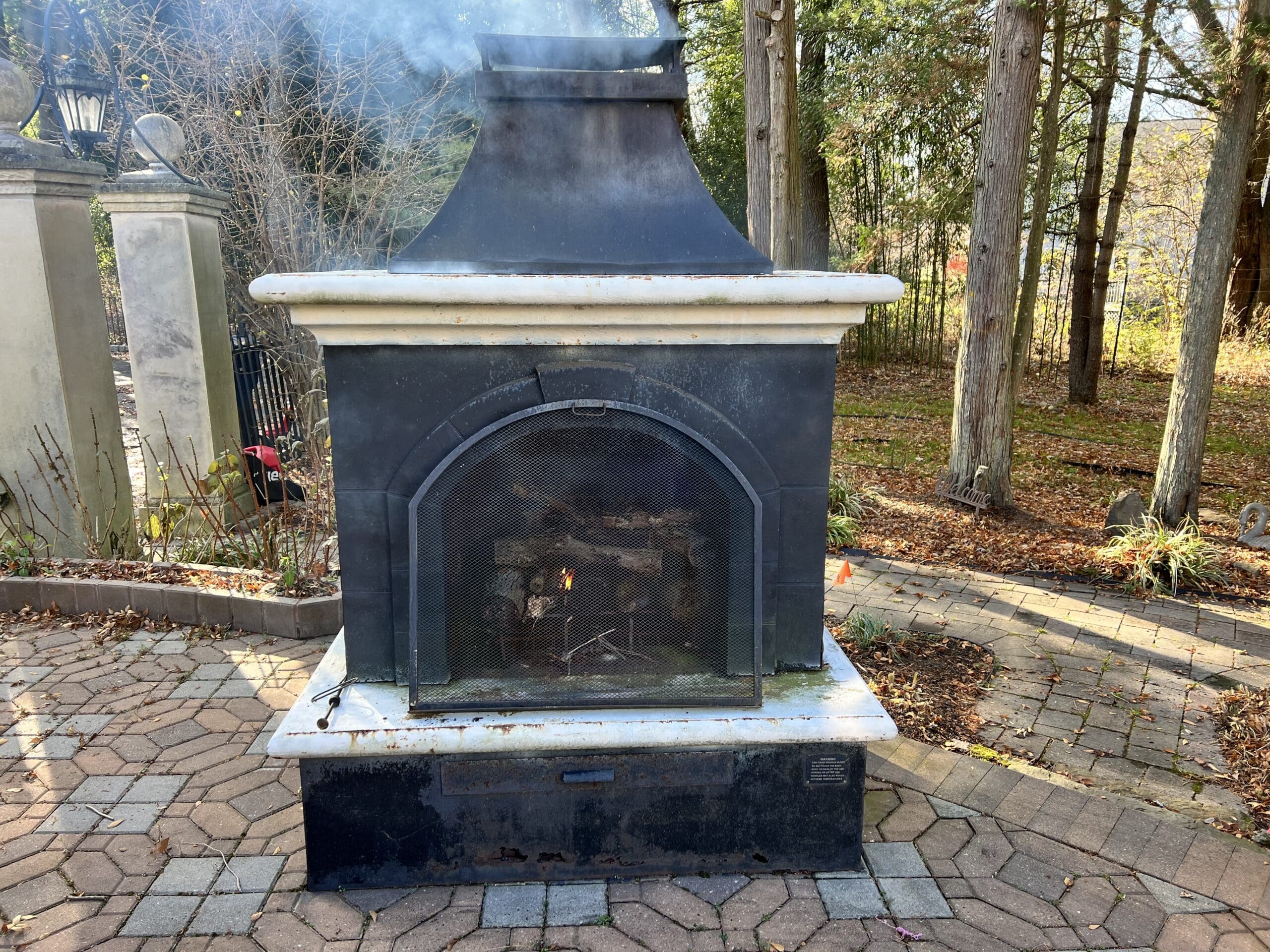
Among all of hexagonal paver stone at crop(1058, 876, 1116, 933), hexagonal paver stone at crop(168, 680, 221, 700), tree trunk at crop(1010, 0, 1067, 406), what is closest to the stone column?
hexagonal paver stone at crop(168, 680, 221, 700)

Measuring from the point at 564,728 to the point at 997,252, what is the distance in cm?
507

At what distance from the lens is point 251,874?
93.7 inches

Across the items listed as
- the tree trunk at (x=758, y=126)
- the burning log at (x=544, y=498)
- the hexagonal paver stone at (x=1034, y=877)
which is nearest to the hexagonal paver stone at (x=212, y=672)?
the burning log at (x=544, y=498)

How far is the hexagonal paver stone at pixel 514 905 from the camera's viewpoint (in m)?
2.20

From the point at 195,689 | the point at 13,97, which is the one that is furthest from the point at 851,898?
the point at 13,97

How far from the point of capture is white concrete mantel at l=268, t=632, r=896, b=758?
2.22m

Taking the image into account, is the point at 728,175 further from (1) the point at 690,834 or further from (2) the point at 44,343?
(1) the point at 690,834

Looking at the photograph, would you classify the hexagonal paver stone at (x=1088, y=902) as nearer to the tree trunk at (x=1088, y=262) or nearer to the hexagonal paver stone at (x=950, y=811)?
the hexagonal paver stone at (x=950, y=811)

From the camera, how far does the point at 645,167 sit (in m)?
2.49

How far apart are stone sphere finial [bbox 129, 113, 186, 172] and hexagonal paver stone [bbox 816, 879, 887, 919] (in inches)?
214

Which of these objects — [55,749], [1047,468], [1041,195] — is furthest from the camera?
[1041,195]

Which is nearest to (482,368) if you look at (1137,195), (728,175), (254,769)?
(254,769)

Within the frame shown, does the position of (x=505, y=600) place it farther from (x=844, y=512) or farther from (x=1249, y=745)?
(x=844, y=512)

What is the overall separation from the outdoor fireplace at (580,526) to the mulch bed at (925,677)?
35.4 inches
